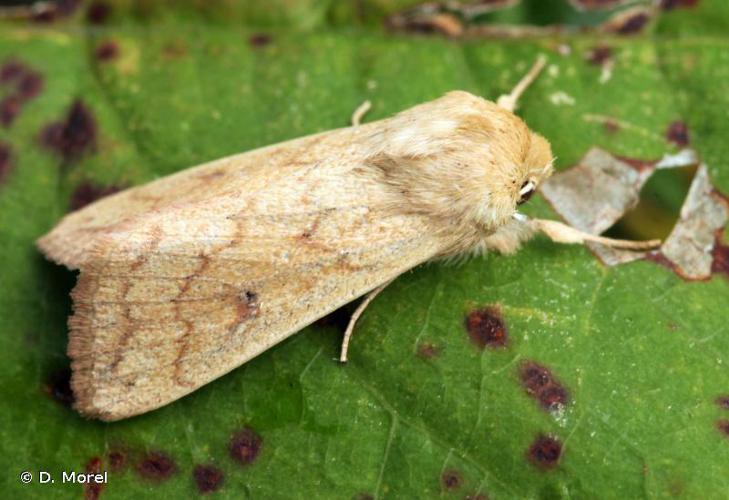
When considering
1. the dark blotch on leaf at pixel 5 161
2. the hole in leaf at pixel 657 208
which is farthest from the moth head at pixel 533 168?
the dark blotch on leaf at pixel 5 161

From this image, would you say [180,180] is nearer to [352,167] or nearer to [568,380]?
[352,167]

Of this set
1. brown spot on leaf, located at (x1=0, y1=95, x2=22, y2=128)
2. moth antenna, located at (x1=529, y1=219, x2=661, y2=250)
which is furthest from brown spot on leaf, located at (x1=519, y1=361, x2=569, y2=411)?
brown spot on leaf, located at (x1=0, y1=95, x2=22, y2=128)

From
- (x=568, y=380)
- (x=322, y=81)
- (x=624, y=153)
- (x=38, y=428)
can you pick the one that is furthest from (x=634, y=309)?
(x=38, y=428)

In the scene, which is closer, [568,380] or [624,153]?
[568,380]

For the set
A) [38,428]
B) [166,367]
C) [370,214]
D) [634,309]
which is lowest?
[38,428]

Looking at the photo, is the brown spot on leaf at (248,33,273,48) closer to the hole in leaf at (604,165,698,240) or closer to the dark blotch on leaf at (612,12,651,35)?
the dark blotch on leaf at (612,12,651,35)

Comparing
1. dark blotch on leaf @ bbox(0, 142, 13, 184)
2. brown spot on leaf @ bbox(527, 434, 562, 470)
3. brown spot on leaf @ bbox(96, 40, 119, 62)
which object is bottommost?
brown spot on leaf @ bbox(527, 434, 562, 470)

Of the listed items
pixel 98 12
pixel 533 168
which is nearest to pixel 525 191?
pixel 533 168
